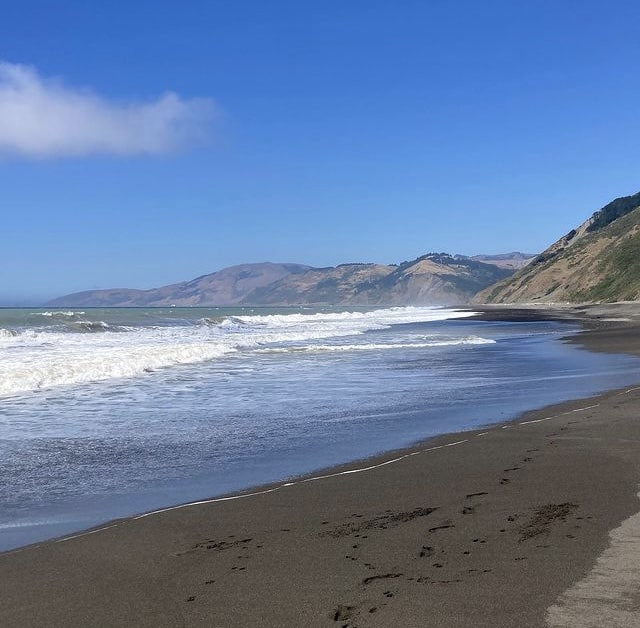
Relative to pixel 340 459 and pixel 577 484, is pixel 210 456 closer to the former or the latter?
pixel 340 459

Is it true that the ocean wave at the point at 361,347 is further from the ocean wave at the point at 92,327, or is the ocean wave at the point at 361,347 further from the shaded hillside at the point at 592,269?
the shaded hillside at the point at 592,269

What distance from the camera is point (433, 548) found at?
17.7 feet

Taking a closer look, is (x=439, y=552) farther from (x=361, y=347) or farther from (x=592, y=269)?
(x=592, y=269)

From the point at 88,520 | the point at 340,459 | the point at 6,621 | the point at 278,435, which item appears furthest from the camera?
the point at 278,435

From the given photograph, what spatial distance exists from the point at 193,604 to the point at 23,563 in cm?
174

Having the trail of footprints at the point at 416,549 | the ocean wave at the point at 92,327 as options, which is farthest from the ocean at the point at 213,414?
the ocean wave at the point at 92,327

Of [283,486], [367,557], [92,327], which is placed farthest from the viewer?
[92,327]

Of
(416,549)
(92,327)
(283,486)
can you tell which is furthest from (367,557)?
(92,327)

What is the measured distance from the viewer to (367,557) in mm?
5258

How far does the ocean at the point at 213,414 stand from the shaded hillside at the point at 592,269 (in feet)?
207

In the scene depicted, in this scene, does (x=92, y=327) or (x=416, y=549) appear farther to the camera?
(x=92, y=327)

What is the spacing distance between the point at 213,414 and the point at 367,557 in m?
8.24

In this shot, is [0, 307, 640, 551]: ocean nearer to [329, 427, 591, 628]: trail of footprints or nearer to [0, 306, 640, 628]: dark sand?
[0, 306, 640, 628]: dark sand

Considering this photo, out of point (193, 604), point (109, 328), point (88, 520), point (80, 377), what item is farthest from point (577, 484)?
point (109, 328)
